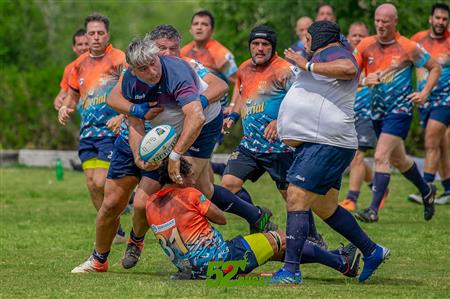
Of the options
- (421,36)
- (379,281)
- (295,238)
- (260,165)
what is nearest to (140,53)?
(295,238)

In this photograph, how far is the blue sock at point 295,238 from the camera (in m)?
8.98

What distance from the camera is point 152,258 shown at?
11.0 meters

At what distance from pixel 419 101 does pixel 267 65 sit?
7.49ft

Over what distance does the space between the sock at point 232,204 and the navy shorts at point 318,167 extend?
1.44 m

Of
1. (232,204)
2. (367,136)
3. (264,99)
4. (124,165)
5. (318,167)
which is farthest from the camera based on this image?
(367,136)

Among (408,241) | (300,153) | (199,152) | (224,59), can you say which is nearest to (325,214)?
(300,153)

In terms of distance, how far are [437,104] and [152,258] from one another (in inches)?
229

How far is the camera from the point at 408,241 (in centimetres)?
1200

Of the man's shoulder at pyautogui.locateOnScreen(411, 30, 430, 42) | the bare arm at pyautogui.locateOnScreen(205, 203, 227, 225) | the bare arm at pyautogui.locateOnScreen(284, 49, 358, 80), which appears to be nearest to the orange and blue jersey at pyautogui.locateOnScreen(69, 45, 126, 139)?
the bare arm at pyautogui.locateOnScreen(205, 203, 227, 225)

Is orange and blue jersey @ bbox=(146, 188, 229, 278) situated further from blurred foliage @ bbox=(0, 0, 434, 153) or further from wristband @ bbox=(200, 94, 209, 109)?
blurred foliage @ bbox=(0, 0, 434, 153)

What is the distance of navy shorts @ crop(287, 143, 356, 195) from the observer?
353 inches

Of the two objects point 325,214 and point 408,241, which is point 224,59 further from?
point 325,214

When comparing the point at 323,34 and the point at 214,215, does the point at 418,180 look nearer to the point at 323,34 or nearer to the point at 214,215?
the point at 323,34

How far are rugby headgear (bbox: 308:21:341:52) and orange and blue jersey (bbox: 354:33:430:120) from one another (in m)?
4.82
